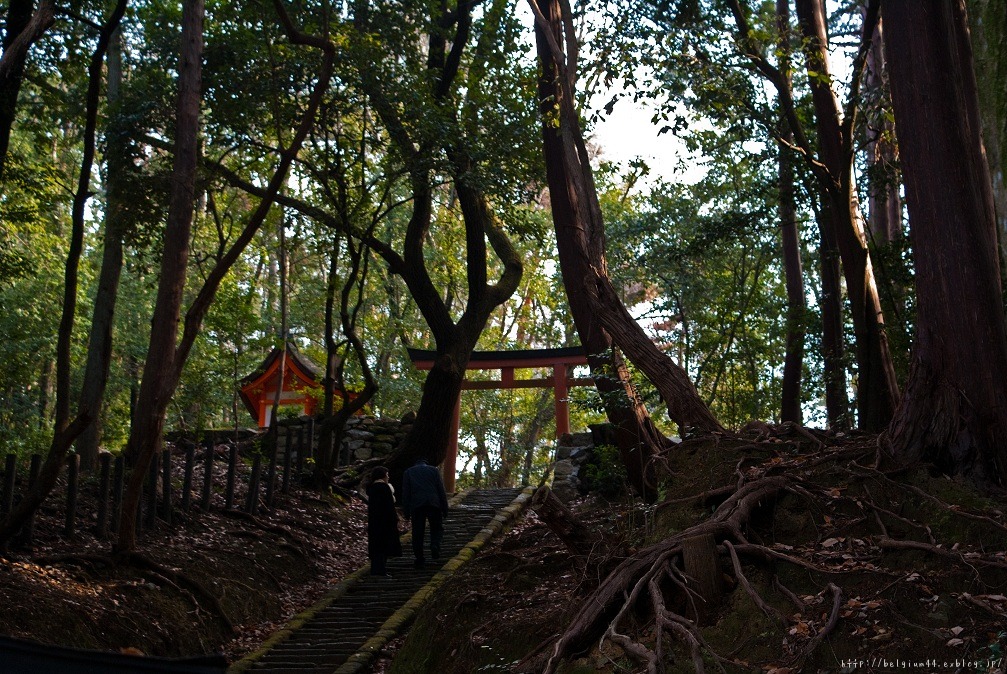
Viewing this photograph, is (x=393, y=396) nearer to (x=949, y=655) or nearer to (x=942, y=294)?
(x=942, y=294)

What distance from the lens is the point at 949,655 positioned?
14.2 feet

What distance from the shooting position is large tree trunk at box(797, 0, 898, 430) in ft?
29.0

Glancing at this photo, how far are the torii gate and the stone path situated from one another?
5.60 meters

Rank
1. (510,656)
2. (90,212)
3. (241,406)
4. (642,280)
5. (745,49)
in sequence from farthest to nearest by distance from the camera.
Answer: (241,406)
(90,212)
(642,280)
(745,49)
(510,656)

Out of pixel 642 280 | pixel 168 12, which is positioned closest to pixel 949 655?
pixel 168 12

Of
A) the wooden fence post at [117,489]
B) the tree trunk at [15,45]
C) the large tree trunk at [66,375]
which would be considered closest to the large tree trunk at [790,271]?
the large tree trunk at [66,375]

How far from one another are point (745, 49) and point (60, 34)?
8.35m

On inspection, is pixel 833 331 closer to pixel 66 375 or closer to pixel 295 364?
pixel 66 375

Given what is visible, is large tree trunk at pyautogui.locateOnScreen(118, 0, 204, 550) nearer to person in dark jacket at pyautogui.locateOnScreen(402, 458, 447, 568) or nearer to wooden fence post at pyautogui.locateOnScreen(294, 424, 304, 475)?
person in dark jacket at pyautogui.locateOnScreen(402, 458, 447, 568)

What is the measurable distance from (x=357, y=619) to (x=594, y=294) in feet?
13.8

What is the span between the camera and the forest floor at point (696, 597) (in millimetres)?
4711

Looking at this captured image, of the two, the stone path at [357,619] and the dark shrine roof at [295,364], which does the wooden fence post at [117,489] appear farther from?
the dark shrine roof at [295,364]

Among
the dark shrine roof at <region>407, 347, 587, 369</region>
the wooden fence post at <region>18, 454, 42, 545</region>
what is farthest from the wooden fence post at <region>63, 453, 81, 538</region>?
the dark shrine roof at <region>407, 347, 587, 369</region>

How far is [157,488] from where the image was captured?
36.9 ft
